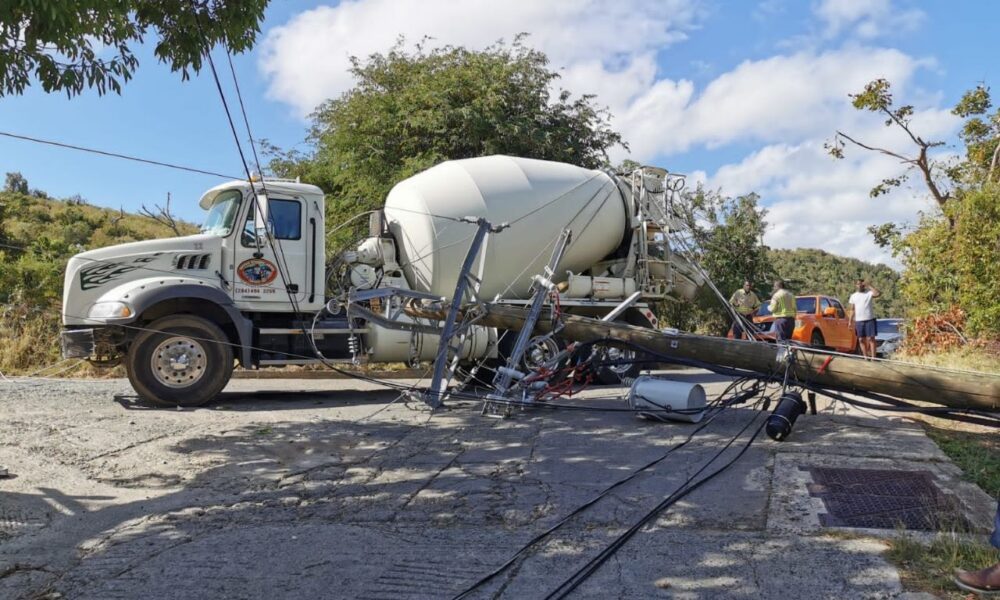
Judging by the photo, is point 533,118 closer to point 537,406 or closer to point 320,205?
point 320,205

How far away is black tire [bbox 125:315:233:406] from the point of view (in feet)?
30.3

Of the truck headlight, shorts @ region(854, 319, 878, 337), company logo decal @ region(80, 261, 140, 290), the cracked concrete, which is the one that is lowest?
the cracked concrete

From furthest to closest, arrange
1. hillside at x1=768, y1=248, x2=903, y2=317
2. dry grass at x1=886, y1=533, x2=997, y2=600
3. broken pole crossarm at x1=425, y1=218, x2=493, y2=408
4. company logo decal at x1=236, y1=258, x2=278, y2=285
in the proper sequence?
hillside at x1=768, y1=248, x2=903, y2=317 → company logo decal at x1=236, y1=258, x2=278, y2=285 → broken pole crossarm at x1=425, y1=218, x2=493, y2=408 → dry grass at x1=886, y1=533, x2=997, y2=600

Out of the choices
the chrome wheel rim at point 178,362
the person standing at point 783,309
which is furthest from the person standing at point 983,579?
the person standing at point 783,309

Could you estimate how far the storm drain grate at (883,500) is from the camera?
470 centimetres

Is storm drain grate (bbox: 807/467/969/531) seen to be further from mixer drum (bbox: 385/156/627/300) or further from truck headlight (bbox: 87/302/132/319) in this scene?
truck headlight (bbox: 87/302/132/319)

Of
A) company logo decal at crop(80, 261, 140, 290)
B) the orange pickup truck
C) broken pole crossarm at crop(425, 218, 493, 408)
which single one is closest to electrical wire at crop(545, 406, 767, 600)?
broken pole crossarm at crop(425, 218, 493, 408)

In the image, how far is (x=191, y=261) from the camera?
986 centimetres

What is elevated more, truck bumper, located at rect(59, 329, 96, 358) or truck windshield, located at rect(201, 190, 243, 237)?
truck windshield, located at rect(201, 190, 243, 237)

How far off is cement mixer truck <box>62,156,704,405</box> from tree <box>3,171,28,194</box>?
3012 cm

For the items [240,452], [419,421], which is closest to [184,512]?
Result: [240,452]

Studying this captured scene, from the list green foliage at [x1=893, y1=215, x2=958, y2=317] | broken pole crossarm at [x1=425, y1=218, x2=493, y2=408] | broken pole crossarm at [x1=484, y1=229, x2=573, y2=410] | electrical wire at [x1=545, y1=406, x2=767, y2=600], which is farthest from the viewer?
green foliage at [x1=893, y1=215, x2=958, y2=317]

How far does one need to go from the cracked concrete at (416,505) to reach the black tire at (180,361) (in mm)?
665

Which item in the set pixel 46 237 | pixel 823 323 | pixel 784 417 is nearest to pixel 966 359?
pixel 784 417
